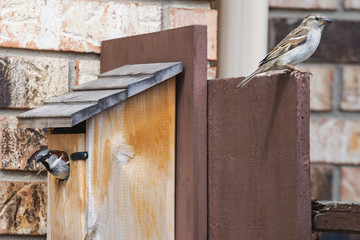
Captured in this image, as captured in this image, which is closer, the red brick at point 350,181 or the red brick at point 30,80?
the red brick at point 30,80

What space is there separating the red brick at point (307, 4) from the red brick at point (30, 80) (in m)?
0.58

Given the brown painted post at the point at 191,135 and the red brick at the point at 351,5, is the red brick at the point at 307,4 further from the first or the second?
the brown painted post at the point at 191,135

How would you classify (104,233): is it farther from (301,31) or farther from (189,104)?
(301,31)

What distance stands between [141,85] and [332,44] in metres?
0.66

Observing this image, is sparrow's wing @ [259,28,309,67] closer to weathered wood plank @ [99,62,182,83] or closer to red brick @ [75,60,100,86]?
weathered wood plank @ [99,62,182,83]

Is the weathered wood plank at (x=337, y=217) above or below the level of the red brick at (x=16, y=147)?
below

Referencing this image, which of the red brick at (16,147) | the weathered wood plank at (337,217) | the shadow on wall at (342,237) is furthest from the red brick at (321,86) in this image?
the red brick at (16,147)

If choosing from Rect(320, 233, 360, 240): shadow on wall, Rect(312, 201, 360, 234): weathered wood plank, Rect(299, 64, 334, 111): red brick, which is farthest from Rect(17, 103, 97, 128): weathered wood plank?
Rect(320, 233, 360, 240): shadow on wall

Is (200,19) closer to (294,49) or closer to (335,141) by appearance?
(294,49)

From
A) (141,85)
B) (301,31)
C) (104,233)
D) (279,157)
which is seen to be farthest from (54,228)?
(301,31)

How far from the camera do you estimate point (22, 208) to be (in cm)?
222

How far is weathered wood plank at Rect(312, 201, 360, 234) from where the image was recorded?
5.68 ft

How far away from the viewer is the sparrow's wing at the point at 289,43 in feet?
6.73

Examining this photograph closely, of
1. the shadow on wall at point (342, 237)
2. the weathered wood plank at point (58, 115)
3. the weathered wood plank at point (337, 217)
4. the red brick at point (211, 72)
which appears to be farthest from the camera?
the shadow on wall at point (342, 237)
